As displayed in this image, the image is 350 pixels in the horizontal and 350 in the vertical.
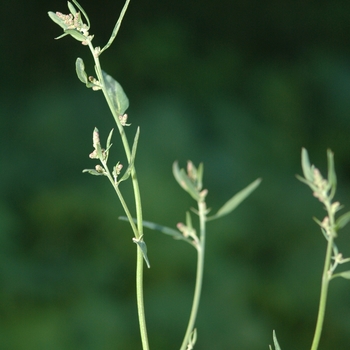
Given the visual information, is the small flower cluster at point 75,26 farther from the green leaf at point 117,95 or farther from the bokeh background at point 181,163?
the bokeh background at point 181,163

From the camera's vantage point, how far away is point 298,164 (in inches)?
53.7

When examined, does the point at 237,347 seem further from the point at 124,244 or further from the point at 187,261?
the point at 124,244

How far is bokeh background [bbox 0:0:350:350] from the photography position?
1150mm

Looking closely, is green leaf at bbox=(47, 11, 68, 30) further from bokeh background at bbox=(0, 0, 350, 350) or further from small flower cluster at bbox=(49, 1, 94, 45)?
bokeh background at bbox=(0, 0, 350, 350)

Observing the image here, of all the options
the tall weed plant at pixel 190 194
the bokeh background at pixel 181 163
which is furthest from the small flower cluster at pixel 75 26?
the bokeh background at pixel 181 163

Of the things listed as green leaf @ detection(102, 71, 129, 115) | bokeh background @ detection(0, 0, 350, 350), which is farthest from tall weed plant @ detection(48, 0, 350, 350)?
bokeh background @ detection(0, 0, 350, 350)

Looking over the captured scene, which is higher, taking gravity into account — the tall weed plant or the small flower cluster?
the small flower cluster

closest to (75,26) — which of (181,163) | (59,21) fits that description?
(59,21)

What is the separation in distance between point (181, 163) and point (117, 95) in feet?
3.27

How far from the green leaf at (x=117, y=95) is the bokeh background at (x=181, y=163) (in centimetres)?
92

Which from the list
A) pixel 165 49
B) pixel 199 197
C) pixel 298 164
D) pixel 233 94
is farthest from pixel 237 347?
pixel 199 197

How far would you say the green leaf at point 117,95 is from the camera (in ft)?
0.81

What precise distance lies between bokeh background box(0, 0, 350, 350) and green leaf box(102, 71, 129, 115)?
3.03 ft

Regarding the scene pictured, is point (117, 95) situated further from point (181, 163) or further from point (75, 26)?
point (181, 163)
